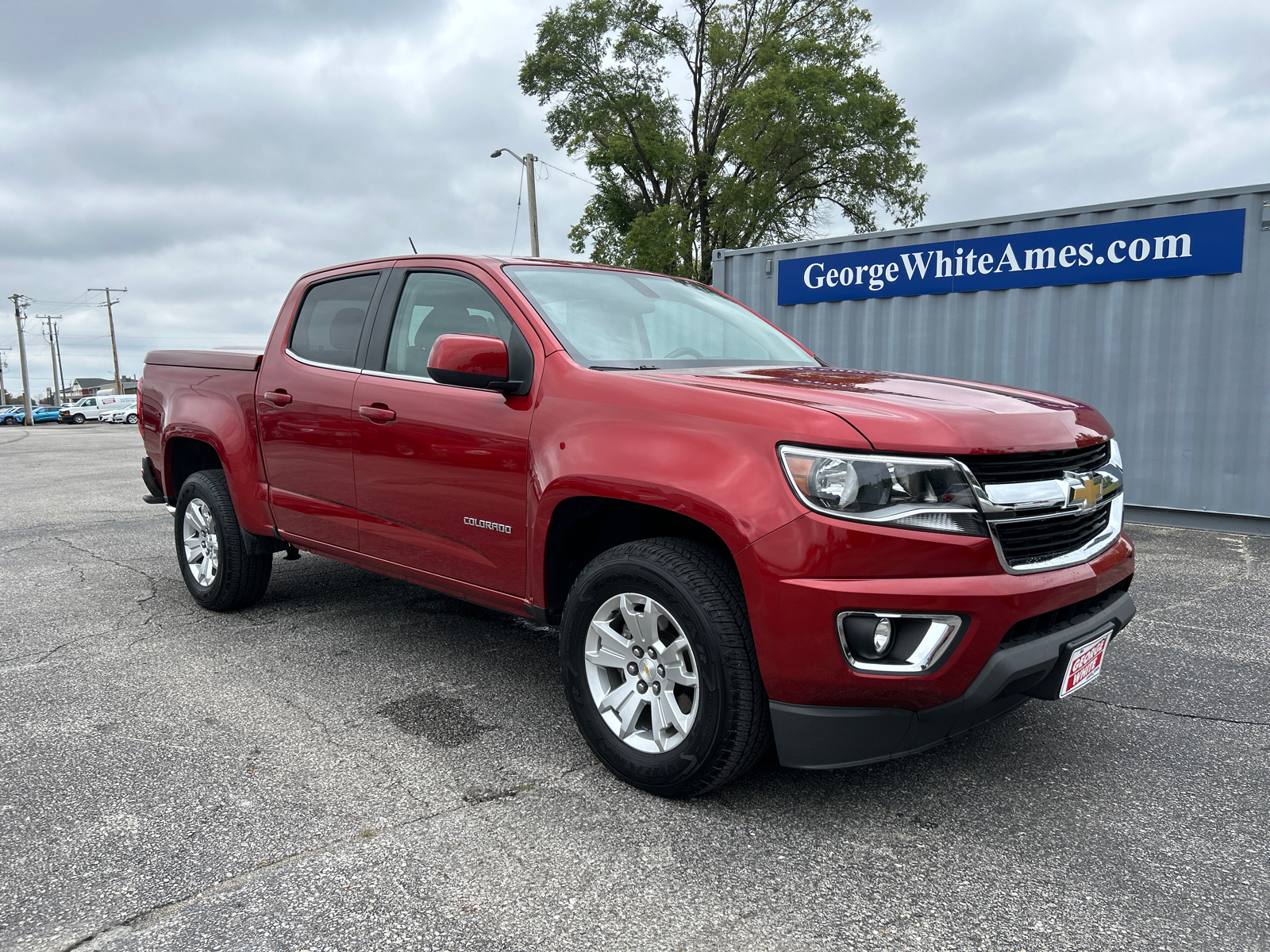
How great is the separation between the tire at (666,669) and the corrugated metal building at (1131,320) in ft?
23.0

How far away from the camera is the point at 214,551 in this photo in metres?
4.71

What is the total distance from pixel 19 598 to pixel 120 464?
11.6 meters

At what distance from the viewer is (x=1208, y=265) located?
7484 mm

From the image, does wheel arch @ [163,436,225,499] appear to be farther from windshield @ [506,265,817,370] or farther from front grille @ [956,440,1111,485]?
front grille @ [956,440,1111,485]

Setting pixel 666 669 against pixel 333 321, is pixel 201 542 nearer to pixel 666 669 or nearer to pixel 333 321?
pixel 333 321

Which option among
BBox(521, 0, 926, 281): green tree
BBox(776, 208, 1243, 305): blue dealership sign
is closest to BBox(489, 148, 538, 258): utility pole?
BBox(521, 0, 926, 281): green tree

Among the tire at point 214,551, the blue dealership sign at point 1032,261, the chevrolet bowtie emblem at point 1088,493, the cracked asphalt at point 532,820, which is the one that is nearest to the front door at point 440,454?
the cracked asphalt at point 532,820

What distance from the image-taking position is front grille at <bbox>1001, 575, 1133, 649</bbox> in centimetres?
233

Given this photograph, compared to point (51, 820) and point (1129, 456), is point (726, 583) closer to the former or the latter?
point (51, 820)

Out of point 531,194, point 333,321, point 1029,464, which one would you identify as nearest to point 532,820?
point 1029,464

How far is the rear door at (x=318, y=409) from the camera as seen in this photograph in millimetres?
3826

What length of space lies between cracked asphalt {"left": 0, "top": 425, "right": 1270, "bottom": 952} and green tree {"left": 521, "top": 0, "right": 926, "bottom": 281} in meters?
24.0

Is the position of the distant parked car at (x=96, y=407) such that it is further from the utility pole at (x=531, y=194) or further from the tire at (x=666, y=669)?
the tire at (x=666, y=669)

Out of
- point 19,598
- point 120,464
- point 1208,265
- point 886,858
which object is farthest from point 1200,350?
point 120,464
